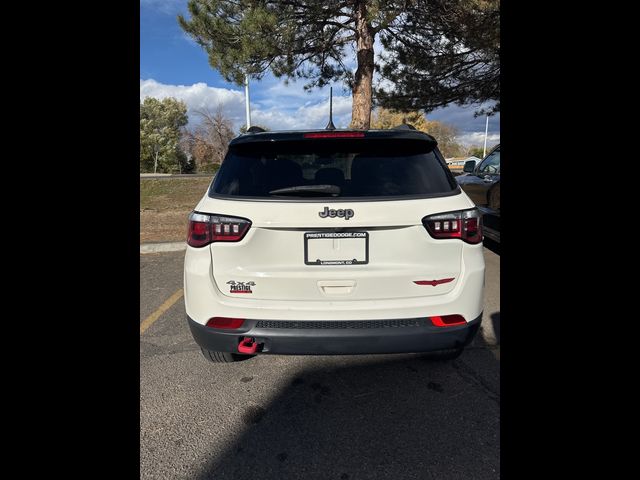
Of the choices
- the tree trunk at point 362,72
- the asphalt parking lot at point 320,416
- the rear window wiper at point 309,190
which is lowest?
the asphalt parking lot at point 320,416

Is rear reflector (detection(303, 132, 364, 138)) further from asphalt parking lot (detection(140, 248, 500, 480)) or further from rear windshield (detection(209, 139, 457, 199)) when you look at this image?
asphalt parking lot (detection(140, 248, 500, 480))

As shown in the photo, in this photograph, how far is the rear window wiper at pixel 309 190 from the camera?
203 centimetres

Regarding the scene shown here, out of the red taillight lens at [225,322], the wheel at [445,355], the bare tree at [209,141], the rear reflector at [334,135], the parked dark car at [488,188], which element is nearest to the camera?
the red taillight lens at [225,322]

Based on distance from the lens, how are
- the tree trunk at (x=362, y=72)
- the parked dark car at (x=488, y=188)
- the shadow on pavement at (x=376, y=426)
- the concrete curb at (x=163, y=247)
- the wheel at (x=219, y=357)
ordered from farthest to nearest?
the tree trunk at (x=362, y=72), the concrete curb at (x=163, y=247), the parked dark car at (x=488, y=188), the wheel at (x=219, y=357), the shadow on pavement at (x=376, y=426)

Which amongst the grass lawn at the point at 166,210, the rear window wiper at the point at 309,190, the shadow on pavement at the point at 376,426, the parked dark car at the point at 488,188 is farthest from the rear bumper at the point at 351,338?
the grass lawn at the point at 166,210

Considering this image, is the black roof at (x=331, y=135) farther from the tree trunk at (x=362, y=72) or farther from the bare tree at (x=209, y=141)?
the bare tree at (x=209, y=141)
